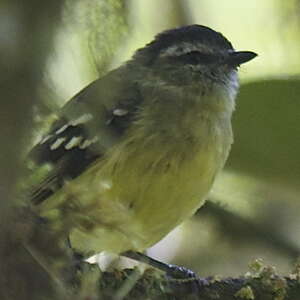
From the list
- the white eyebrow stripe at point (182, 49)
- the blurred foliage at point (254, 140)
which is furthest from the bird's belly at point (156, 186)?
the white eyebrow stripe at point (182, 49)

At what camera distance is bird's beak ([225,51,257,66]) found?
3381 mm

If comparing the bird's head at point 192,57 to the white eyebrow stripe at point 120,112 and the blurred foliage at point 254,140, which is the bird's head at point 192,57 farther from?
the white eyebrow stripe at point 120,112

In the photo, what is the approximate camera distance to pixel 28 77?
987 millimetres

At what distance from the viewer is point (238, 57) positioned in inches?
135

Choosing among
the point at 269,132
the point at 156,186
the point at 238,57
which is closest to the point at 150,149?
the point at 156,186

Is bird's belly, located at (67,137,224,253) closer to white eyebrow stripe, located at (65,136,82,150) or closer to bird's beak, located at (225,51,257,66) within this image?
white eyebrow stripe, located at (65,136,82,150)

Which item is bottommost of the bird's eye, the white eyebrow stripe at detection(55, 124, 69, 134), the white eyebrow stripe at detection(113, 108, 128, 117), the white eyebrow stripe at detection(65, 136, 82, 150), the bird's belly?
the bird's belly

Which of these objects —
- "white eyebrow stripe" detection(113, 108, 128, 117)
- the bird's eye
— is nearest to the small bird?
"white eyebrow stripe" detection(113, 108, 128, 117)

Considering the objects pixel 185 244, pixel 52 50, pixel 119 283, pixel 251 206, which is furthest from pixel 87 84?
pixel 185 244

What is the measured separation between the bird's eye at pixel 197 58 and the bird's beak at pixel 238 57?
0.21 ft

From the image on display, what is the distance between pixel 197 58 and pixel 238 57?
19 cm

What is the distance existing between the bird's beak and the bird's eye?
0.21 ft

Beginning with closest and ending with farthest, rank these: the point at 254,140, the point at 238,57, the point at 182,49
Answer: the point at 254,140, the point at 238,57, the point at 182,49

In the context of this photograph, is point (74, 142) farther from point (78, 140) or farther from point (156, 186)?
point (156, 186)
